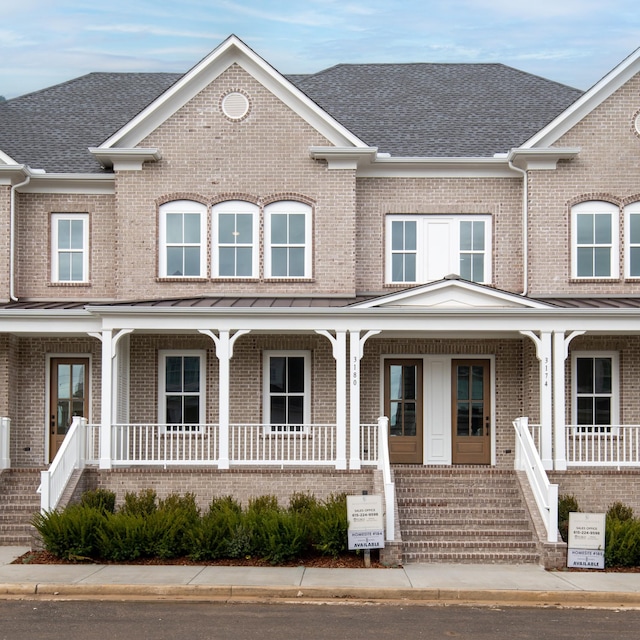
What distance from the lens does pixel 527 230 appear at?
828 inches

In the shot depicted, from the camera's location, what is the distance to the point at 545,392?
18.6 meters

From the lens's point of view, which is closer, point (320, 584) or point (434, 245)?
point (320, 584)

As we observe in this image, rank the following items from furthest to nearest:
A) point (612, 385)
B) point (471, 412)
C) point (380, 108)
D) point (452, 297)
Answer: point (380, 108), point (471, 412), point (612, 385), point (452, 297)

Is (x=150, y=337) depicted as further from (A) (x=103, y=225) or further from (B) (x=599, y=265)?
(B) (x=599, y=265)

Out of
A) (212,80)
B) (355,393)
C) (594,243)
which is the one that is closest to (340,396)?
(355,393)

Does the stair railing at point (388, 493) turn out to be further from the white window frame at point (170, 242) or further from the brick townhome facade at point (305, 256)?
the white window frame at point (170, 242)

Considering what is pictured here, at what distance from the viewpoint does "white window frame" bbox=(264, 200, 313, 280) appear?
69.3ft

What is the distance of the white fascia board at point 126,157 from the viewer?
20.6 m

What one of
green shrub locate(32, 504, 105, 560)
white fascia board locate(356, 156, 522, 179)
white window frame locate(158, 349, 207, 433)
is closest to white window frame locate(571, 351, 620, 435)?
white fascia board locate(356, 156, 522, 179)

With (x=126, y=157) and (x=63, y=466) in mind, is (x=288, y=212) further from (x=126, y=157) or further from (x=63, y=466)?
(x=63, y=466)

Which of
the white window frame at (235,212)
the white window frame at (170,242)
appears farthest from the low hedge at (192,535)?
the white window frame at (235,212)

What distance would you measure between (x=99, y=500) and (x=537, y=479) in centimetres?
763

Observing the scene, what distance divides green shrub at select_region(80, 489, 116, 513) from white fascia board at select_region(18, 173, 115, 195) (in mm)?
7161

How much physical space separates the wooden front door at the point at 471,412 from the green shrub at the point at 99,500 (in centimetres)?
733
